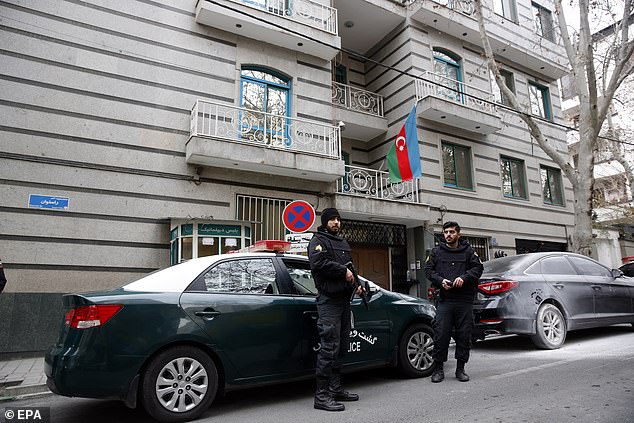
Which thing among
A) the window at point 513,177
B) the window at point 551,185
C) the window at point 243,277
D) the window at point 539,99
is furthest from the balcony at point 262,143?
the window at point 539,99

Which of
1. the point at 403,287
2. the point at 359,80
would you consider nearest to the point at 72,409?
the point at 403,287

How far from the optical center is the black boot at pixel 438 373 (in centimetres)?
523

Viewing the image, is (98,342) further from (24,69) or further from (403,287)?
(403,287)

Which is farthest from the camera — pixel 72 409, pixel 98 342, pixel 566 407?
pixel 72 409

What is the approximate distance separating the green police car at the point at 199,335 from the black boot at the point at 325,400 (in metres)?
0.35

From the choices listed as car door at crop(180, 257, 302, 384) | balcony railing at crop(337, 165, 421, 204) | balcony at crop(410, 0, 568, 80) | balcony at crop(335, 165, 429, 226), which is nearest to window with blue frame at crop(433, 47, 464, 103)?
balcony at crop(410, 0, 568, 80)

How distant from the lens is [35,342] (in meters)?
8.01

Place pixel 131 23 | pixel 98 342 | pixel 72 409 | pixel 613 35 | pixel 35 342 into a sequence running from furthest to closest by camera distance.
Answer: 1. pixel 613 35
2. pixel 131 23
3. pixel 35 342
4. pixel 72 409
5. pixel 98 342

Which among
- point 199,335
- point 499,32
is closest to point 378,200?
point 199,335

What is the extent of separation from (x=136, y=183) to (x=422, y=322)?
7.06 meters

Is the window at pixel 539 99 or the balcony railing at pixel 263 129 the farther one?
the window at pixel 539 99

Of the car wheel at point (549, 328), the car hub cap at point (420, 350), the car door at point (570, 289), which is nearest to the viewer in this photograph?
the car hub cap at point (420, 350)

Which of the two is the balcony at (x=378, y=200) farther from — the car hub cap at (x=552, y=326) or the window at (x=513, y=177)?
the car hub cap at (x=552, y=326)

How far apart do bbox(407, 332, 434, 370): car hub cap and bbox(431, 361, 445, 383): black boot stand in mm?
216
